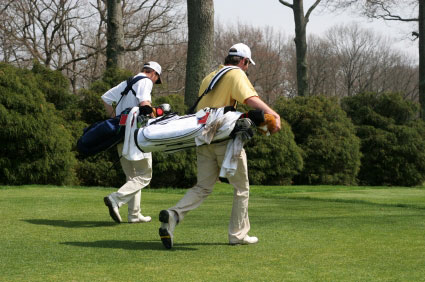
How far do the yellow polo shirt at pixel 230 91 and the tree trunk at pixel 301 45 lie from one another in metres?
22.1

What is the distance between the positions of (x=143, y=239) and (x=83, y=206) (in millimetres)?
3143

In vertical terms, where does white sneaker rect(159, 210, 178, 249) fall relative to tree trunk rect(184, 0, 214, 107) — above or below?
below

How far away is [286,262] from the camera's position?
5367mm

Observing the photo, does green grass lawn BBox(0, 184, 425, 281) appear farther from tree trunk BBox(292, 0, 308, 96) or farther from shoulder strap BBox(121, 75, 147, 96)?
tree trunk BBox(292, 0, 308, 96)

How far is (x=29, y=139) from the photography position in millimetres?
14305

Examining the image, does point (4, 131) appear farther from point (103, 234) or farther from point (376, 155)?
point (376, 155)

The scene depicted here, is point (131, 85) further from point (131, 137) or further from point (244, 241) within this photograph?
point (244, 241)

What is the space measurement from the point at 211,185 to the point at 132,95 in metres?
2.02

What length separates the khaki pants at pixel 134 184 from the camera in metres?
7.73

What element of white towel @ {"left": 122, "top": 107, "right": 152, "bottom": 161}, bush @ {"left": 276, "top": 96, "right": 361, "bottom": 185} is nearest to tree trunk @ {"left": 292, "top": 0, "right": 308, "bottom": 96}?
bush @ {"left": 276, "top": 96, "right": 361, "bottom": 185}

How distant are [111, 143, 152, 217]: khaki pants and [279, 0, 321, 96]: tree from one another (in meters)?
21.0

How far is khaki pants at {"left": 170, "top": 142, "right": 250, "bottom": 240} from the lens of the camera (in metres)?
6.31

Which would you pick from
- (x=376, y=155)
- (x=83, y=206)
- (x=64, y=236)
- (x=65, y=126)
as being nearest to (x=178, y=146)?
(x=64, y=236)

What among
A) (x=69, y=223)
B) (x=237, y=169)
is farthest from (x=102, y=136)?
(x=237, y=169)
